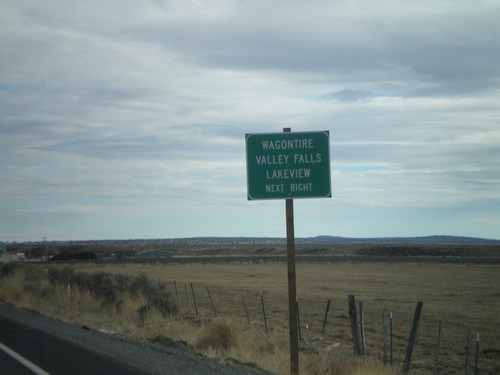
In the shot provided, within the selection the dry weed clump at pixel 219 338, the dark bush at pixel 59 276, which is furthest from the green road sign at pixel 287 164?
the dark bush at pixel 59 276

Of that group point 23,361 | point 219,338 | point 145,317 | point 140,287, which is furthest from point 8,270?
point 23,361

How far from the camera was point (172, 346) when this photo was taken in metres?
14.8

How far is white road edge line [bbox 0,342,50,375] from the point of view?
10980 mm

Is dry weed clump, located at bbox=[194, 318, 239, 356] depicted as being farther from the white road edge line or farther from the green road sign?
the green road sign

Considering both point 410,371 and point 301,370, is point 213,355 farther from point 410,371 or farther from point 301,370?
point 410,371

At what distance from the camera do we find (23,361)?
1211 centimetres

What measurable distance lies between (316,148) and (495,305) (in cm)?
2637

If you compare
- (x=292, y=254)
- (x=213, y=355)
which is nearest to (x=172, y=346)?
(x=213, y=355)

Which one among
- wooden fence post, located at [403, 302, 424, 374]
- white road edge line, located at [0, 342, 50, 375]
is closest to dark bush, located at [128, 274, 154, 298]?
white road edge line, located at [0, 342, 50, 375]

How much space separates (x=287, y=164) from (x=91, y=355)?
586 centimetres

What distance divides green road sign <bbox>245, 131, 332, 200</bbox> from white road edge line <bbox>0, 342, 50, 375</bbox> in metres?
4.95

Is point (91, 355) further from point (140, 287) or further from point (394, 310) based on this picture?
point (394, 310)

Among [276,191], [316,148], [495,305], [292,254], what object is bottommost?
[495,305]

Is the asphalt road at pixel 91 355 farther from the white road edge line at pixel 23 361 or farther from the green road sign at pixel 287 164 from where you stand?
the green road sign at pixel 287 164
